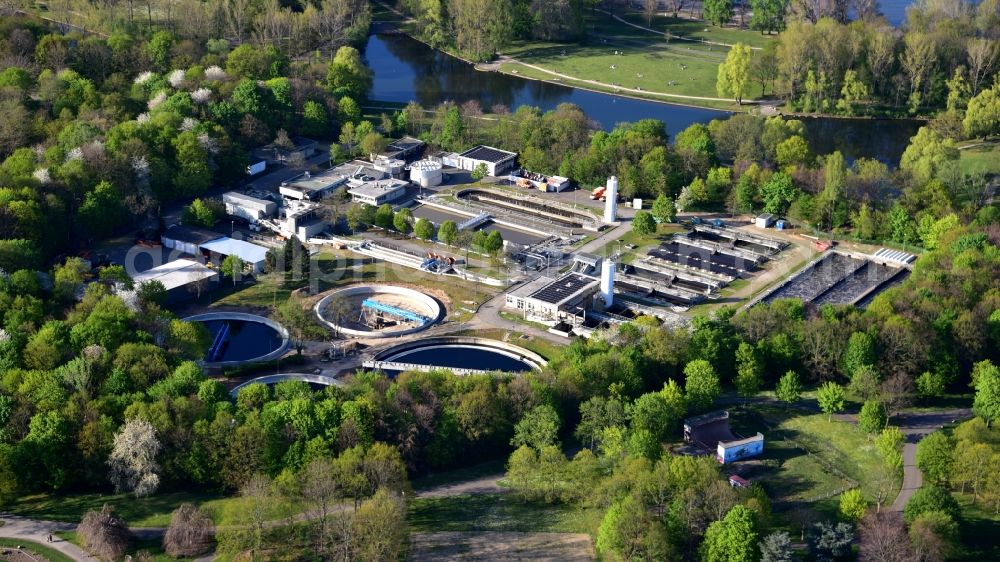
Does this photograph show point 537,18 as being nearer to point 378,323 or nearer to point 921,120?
point 921,120

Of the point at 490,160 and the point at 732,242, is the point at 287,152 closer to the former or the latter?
the point at 490,160

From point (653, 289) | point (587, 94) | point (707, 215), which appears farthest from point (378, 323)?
point (587, 94)

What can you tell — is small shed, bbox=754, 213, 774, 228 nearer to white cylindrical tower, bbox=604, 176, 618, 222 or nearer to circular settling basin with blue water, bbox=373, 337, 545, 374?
white cylindrical tower, bbox=604, 176, 618, 222

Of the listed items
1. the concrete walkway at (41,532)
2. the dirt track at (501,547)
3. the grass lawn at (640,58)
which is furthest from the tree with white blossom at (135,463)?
the grass lawn at (640,58)

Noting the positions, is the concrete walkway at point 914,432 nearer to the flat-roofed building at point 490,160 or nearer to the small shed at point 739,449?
the small shed at point 739,449

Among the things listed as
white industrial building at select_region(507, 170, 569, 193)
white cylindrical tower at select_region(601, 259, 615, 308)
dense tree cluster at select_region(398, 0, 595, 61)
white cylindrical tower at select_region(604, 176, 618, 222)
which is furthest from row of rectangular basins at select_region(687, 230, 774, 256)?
dense tree cluster at select_region(398, 0, 595, 61)

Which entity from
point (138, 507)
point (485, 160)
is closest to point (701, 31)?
point (485, 160)
